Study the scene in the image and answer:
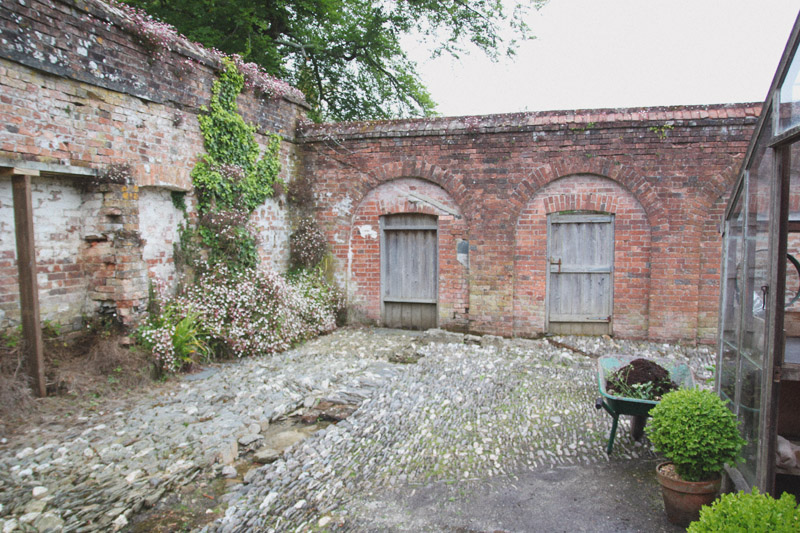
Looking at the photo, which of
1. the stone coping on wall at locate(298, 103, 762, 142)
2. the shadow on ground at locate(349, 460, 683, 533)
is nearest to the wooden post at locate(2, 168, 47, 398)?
the shadow on ground at locate(349, 460, 683, 533)

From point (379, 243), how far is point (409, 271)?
85 cm

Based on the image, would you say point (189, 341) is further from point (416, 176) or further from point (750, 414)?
point (750, 414)

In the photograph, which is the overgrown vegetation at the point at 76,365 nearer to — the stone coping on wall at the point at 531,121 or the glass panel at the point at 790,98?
the stone coping on wall at the point at 531,121

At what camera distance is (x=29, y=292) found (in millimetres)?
5195

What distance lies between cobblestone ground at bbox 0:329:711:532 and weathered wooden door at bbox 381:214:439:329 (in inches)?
98.8

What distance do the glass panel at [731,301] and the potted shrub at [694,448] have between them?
552 millimetres

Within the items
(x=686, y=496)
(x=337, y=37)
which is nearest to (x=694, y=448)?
(x=686, y=496)

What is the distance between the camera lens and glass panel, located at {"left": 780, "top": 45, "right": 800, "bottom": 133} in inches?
111

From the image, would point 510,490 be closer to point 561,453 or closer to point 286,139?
point 561,453

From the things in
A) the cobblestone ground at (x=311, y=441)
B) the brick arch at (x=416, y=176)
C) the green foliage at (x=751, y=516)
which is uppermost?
the brick arch at (x=416, y=176)

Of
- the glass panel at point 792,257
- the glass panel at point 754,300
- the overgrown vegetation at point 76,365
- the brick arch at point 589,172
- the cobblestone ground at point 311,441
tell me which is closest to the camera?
the glass panel at point 792,257

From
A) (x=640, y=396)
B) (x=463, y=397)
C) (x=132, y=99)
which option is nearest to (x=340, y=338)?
(x=463, y=397)

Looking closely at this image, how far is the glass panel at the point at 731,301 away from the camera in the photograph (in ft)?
12.4

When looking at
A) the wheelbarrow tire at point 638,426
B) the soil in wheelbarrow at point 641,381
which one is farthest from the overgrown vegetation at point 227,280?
the wheelbarrow tire at point 638,426
